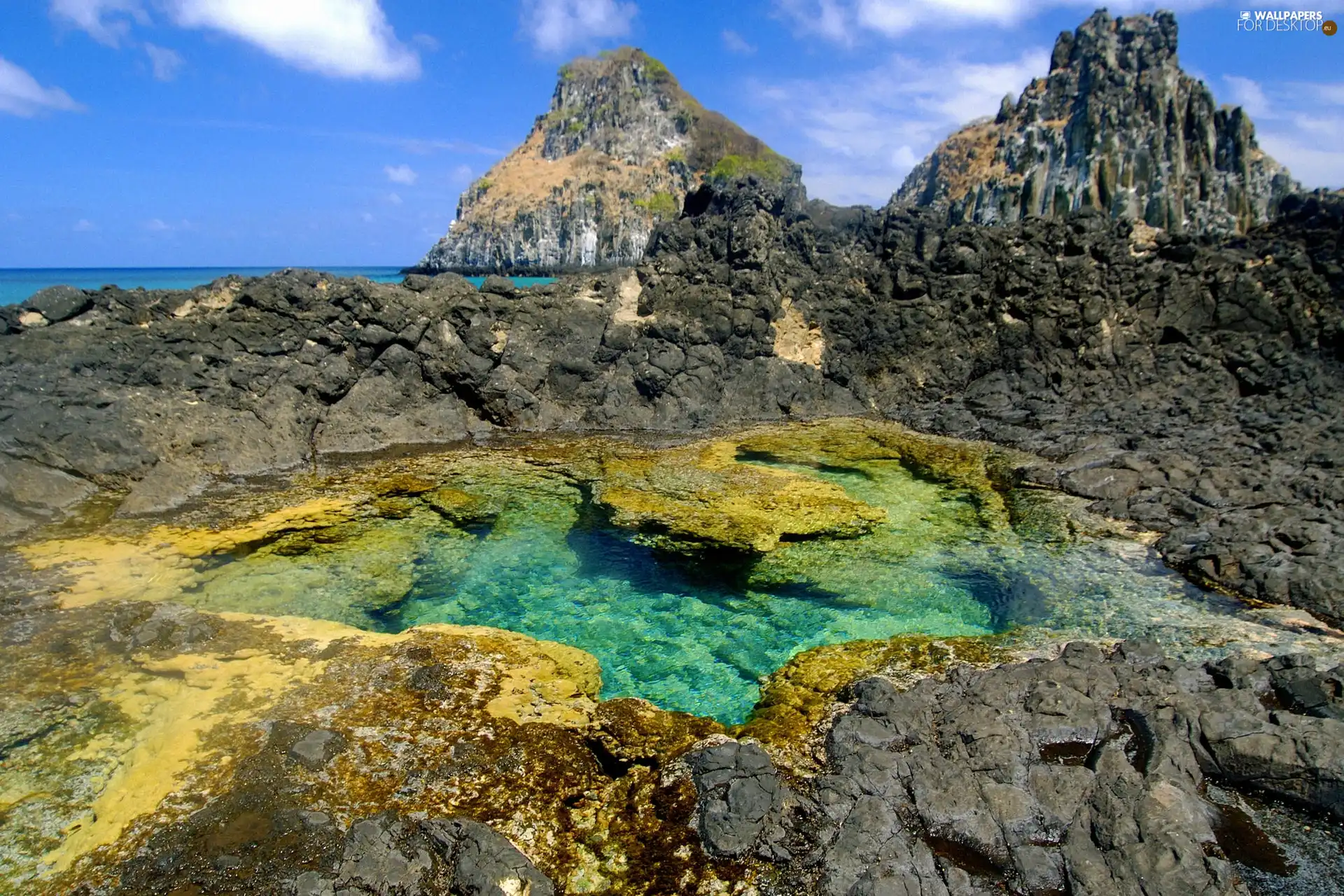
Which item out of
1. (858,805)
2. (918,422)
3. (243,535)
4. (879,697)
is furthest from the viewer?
(918,422)

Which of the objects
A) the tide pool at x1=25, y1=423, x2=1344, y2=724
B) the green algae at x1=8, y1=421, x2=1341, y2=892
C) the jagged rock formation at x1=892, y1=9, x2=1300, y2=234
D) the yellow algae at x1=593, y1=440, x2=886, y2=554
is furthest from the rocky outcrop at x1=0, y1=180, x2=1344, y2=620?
the jagged rock formation at x1=892, y1=9, x2=1300, y2=234

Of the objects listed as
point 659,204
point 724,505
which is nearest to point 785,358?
point 724,505

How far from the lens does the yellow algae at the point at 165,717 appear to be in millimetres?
6727

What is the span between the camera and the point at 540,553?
14281 millimetres

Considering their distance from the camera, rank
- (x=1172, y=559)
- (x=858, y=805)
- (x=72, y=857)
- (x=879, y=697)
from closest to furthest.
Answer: (x=72, y=857)
(x=858, y=805)
(x=879, y=697)
(x=1172, y=559)

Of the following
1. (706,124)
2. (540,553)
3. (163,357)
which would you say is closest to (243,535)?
(540,553)

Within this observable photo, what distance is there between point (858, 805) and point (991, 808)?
1223mm

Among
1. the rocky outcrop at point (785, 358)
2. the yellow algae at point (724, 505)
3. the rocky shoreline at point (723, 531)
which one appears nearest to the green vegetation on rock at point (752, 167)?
the rocky outcrop at point (785, 358)

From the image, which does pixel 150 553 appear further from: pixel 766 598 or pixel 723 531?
pixel 766 598

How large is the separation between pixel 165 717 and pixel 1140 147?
84204 mm

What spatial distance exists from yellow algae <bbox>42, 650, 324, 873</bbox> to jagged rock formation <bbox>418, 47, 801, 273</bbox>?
393 feet

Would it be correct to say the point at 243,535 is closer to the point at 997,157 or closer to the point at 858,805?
the point at 858,805

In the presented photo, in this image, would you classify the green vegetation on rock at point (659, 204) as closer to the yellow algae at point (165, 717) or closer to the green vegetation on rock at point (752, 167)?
the green vegetation on rock at point (752, 167)

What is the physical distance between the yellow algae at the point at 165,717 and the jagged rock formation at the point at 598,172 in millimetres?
119757
